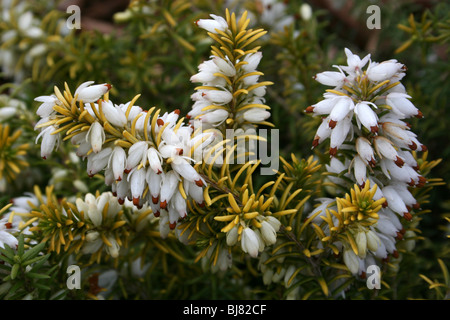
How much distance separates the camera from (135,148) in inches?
51.4

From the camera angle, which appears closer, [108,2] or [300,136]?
[300,136]

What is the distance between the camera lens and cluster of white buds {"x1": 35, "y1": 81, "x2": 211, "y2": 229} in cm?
130

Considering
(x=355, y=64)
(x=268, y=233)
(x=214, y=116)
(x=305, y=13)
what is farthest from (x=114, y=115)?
(x=305, y=13)

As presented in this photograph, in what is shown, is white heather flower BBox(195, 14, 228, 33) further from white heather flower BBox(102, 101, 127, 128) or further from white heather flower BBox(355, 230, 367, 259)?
white heather flower BBox(355, 230, 367, 259)

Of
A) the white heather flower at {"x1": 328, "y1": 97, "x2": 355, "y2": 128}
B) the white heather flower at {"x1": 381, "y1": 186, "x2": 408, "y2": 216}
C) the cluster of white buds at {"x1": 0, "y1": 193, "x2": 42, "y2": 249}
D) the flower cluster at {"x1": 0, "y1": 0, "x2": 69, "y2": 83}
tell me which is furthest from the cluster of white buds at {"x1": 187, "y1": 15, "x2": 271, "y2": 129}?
the flower cluster at {"x1": 0, "y1": 0, "x2": 69, "y2": 83}

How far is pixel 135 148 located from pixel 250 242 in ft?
1.42

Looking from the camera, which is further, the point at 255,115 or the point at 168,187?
the point at 255,115

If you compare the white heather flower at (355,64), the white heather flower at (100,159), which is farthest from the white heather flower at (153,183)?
the white heather flower at (355,64)

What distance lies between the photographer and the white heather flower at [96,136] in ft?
4.19

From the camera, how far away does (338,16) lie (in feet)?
11.2

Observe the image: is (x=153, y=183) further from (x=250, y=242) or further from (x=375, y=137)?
(x=375, y=137)

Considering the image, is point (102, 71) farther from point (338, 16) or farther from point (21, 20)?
point (338, 16)

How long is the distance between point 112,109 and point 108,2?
281 cm
